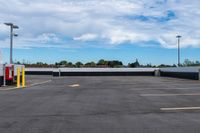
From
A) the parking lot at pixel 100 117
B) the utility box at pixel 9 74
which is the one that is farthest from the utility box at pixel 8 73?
the parking lot at pixel 100 117

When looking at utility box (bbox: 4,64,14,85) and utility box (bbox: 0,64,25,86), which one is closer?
utility box (bbox: 0,64,25,86)

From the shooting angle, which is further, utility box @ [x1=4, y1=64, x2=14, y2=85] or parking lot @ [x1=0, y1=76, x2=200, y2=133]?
utility box @ [x1=4, y1=64, x2=14, y2=85]

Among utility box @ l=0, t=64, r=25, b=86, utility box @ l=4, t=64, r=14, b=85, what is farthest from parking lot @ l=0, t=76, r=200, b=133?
utility box @ l=4, t=64, r=14, b=85

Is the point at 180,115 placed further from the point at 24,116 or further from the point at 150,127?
the point at 24,116

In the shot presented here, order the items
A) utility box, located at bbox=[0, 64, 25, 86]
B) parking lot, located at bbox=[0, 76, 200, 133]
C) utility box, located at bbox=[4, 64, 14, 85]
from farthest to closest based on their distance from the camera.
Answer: utility box, located at bbox=[4, 64, 14, 85] < utility box, located at bbox=[0, 64, 25, 86] < parking lot, located at bbox=[0, 76, 200, 133]

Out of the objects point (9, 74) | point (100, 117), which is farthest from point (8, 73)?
point (100, 117)

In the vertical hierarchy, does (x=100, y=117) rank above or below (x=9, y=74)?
below

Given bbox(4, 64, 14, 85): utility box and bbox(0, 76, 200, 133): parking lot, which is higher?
bbox(4, 64, 14, 85): utility box

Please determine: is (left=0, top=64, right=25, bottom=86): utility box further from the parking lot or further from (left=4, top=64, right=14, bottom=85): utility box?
the parking lot

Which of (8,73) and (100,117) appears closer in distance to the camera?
(100,117)

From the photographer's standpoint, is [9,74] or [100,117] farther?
[9,74]

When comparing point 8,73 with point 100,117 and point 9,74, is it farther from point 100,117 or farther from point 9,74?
point 100,117

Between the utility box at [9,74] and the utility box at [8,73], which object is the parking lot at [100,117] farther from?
the utility box at [9,74]

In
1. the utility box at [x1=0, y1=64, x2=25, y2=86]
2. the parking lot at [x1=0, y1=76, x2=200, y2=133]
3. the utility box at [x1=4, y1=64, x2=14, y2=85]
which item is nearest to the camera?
the parking lot at [x1=0, y1=76, x2=200, y2=133]
